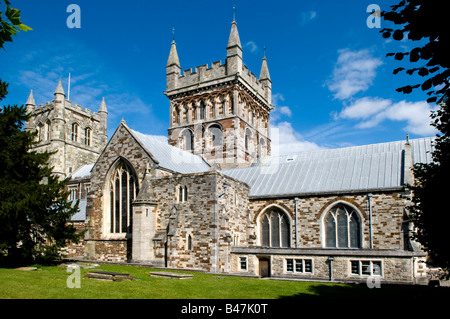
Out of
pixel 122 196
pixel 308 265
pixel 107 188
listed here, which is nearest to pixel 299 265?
pixel 308 265

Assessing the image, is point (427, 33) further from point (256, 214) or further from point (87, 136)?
point (87, 136)

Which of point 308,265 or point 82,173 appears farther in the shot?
point 82,173

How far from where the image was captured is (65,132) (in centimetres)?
5503

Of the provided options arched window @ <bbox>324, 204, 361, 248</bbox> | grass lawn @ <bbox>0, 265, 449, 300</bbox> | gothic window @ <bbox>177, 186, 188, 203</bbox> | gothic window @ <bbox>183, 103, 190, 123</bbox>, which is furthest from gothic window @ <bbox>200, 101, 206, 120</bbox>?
grass lawn @ <bbox>0, 265, 449, 300</bbox>

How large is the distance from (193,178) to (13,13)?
20.5m

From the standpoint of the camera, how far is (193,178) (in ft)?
84.4

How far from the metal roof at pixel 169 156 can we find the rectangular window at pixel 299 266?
1117 centimetres

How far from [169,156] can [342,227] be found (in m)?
14.2

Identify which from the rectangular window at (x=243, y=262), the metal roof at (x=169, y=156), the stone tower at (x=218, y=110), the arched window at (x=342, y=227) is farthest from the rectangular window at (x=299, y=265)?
the stone tower at (x=218, y=110)

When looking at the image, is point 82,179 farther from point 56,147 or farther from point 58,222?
point 58,222

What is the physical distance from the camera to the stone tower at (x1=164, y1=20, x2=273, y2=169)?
134 feet

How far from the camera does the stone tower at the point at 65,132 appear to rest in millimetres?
53688

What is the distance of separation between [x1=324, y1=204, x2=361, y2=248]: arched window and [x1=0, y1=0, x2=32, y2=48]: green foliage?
23.0 m

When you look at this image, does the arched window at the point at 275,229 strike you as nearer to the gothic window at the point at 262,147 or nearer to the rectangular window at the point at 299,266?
the rectangular window at the point at 299,266
